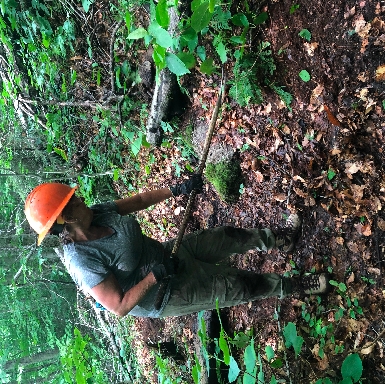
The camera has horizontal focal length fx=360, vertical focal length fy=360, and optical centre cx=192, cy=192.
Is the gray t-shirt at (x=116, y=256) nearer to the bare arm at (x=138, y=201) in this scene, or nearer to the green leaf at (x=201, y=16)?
the bare arm at (x=138, y=201)

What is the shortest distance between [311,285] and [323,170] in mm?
1182

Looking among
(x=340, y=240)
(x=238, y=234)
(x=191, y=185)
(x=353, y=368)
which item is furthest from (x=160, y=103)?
(x=353, y=368)

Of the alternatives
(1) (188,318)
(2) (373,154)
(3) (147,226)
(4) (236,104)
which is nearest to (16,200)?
(3) (147,226)

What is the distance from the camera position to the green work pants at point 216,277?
11.5 feet

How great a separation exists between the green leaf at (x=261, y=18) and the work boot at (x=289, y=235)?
2.13 meters

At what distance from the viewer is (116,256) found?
3137 millimetres

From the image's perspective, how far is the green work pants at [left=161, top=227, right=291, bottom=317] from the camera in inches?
138

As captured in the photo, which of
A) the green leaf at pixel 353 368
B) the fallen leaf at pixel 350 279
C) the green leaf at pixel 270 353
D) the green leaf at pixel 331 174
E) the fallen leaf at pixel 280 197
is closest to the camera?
the green leaf at pixel 353 368

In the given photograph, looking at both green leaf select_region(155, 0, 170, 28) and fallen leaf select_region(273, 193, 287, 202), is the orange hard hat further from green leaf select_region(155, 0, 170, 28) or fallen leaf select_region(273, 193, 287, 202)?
fallen leaf select_region(273, 193, 287, 202)

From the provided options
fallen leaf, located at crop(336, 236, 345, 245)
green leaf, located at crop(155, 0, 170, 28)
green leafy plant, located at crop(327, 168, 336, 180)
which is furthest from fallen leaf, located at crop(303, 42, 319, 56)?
fallen leaf, located at crop(336, 236, 345, 245)

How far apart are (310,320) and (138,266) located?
1.90 metres

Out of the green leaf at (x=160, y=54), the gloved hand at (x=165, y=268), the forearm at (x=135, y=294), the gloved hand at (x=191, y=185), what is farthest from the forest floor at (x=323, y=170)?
the green leaf at (x=160, y=54)

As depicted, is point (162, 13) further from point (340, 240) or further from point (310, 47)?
point (340, 240)

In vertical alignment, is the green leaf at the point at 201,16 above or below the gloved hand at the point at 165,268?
above
